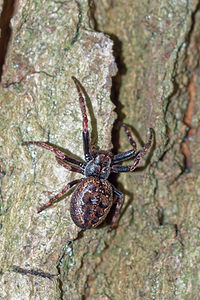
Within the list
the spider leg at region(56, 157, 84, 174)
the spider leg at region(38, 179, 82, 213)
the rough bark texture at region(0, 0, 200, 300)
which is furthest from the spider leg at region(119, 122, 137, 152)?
the spider leg at region(38, 179, 82, 213)

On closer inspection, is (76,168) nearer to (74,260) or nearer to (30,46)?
(74,260)

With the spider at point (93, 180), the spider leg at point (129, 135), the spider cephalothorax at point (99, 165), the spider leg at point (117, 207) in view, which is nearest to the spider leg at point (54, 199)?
the spider at point (93, 180)

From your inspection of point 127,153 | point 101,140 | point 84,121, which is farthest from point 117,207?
point 84,121

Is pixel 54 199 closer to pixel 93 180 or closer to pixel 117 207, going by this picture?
pixel 93 180

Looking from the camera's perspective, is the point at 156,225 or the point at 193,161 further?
the point at 193,161

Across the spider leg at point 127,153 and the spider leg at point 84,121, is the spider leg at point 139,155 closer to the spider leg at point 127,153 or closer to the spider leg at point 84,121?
the spider leg at point 127,153

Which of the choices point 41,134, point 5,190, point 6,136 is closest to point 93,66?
point 41,134
